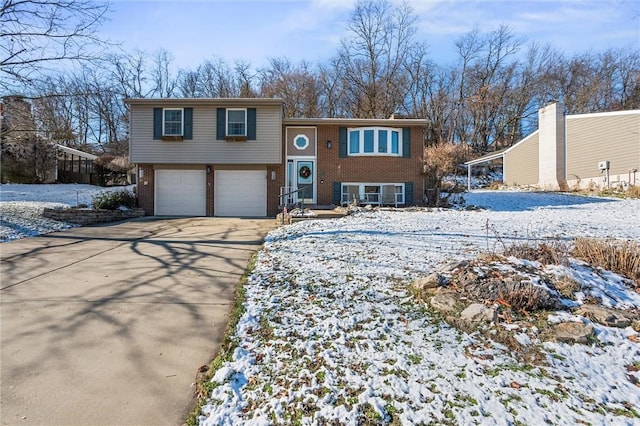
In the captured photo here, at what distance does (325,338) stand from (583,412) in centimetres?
195

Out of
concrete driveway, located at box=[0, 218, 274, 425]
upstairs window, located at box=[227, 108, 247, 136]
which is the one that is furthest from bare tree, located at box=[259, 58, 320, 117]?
concrete driveway, located at box=[0, 218, 274, 425]

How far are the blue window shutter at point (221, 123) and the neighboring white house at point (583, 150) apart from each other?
18.5 meters

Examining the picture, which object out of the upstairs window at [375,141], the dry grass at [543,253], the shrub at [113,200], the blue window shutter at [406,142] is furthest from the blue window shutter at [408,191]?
the shrub at [113,200]

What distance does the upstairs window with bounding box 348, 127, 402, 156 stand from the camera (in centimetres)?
1510

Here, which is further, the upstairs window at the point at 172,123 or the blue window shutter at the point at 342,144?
the blue window shutter at the point at 342,144

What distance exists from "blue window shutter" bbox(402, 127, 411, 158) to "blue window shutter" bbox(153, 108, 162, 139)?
10.4m

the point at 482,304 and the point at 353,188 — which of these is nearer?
the point at 482,304

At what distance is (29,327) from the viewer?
3.63 m

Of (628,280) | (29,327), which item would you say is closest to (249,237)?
(29,327)

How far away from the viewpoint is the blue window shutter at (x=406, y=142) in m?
15.3

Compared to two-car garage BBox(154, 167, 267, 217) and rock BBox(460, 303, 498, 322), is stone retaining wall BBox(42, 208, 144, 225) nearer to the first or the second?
two-car garage BBox(154, 167, 267, 217)

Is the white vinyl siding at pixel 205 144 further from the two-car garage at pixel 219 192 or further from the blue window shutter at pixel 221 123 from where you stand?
the two-car garage at pixel 219 192

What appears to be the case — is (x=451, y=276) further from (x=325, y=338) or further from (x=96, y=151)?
(x=96, y=151)

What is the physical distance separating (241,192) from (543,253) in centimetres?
1232
